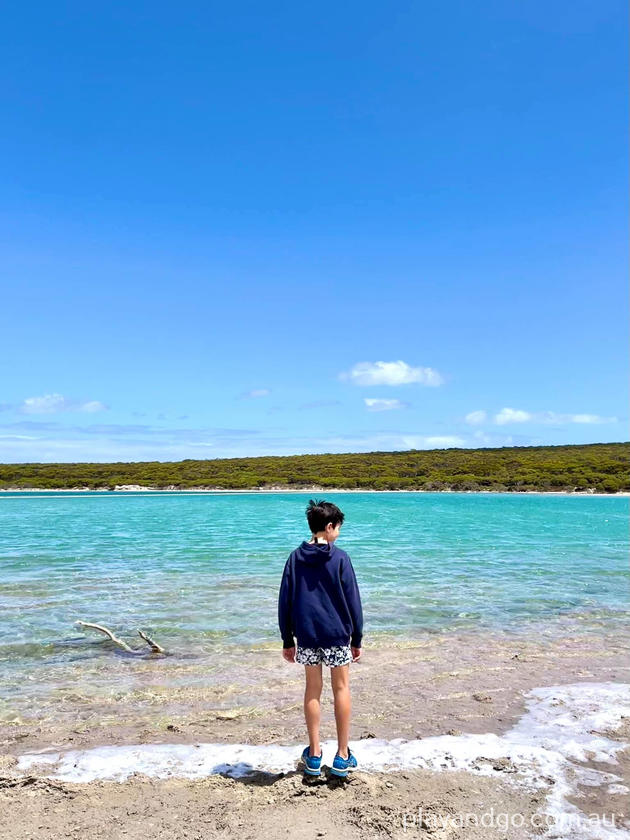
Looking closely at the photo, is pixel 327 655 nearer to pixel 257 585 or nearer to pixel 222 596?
pixel 222 596

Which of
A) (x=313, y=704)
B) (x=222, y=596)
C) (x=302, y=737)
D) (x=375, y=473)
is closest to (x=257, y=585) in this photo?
(x=222, y=596)

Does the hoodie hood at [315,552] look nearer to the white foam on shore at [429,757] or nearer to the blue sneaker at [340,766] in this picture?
the blue sneaker at [340,766]

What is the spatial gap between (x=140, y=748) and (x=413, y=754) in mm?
2301

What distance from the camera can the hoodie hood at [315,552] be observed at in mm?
4421

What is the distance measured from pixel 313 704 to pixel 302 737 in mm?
1045

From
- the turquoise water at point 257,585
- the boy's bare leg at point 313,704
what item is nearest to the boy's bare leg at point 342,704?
the boy's bare leg at point 313,704

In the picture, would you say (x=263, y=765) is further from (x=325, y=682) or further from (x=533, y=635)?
(x=533, y=635)

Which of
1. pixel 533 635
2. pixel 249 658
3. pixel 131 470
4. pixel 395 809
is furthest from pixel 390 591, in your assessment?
pixel 131 470

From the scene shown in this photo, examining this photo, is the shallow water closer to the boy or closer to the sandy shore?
the sandy shore

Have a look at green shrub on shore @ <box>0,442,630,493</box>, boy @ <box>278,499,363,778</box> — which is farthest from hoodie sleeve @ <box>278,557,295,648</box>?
green shrub on shore @ <box>0,442,630,493</box>

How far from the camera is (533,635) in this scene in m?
9.34

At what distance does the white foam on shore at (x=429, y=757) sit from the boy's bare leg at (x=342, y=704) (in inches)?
15.5

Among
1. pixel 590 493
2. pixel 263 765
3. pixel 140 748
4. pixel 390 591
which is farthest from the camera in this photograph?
pixel 590 493

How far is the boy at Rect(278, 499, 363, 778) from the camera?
4438mm
